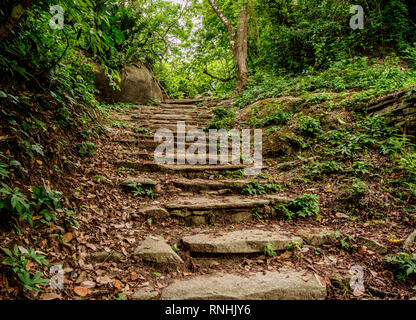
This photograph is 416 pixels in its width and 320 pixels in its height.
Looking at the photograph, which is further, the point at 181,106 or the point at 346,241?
the point at 181,106

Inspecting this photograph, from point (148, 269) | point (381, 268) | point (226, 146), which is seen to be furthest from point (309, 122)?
point (148, 269)

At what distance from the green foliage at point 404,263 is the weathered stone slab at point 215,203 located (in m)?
1.41

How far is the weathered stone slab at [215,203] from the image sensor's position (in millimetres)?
2834

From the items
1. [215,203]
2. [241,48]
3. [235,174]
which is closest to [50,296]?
[215,203]

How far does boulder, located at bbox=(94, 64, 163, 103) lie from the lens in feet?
22.3

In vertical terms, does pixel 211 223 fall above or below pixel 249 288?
above

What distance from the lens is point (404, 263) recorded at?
2.04 meters

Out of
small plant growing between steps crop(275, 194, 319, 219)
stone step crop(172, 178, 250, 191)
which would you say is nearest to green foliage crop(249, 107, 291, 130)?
stone step crop(172, 178, 250, 191)

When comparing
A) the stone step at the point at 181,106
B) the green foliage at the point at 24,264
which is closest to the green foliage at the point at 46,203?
the green foliage at the point at 24,264

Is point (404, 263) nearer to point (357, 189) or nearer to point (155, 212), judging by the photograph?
point (357, 189)

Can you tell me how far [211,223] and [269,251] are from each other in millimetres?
827

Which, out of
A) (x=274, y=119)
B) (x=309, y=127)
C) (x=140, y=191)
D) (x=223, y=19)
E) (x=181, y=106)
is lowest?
(x=140, y=191)

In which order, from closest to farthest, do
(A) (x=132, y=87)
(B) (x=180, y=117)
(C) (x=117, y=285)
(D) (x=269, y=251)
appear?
1. (C) (x=117, y=285)
2. (D) (x=269, y=251)
3. (B) (x=180, y=117)
4. (A) (x=132, y=87)

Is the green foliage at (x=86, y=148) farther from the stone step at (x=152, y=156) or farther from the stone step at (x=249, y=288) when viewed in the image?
the stone step at (x=249, y=288)
